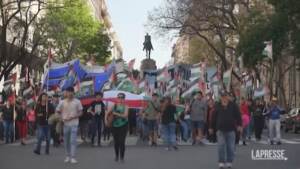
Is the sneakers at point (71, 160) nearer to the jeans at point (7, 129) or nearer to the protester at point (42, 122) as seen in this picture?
the protester at point (42, 122)

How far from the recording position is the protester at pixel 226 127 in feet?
49.0

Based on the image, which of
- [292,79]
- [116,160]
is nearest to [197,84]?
[116,160]

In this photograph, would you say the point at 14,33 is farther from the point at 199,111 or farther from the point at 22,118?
the point at 199,111

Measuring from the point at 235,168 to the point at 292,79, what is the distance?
58767 millimetres

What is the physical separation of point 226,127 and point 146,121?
32.9ft

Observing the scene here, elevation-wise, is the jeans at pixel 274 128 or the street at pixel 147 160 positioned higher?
the jeans at pixel 274 128

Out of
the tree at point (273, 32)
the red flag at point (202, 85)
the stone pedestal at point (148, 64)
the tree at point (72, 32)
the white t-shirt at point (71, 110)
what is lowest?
the white t-shirt at point (71, 110)

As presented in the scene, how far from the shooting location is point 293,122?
4134cm

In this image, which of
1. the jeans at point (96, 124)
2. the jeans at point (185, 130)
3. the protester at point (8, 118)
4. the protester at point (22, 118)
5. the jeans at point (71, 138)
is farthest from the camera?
the protester at point (22, 118)

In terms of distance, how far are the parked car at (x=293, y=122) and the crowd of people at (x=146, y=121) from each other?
10.9 metres

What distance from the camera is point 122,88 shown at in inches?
1258

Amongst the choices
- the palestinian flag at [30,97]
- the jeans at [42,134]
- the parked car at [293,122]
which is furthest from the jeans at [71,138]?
the parked car at [293,122]

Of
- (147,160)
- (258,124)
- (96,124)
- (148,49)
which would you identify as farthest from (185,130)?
(148,49)

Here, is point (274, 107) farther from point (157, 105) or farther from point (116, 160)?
point (116, 160)
